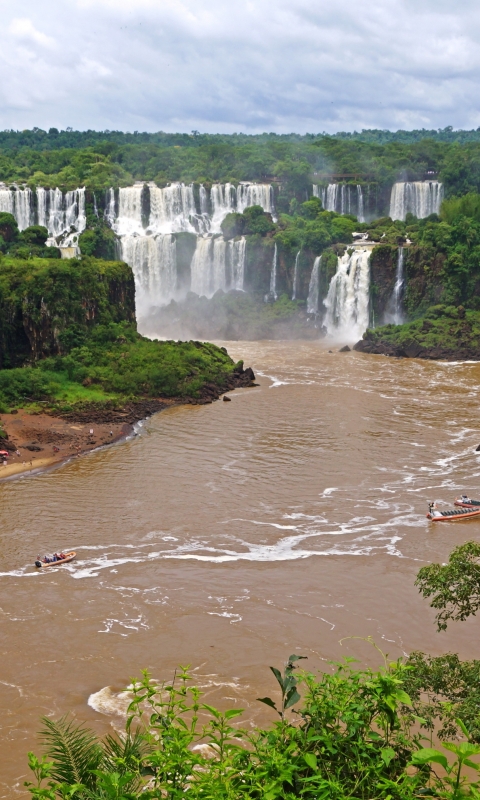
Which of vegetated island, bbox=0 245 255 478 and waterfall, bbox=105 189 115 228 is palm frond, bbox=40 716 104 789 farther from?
waterfall, bbox=105 189 115 228

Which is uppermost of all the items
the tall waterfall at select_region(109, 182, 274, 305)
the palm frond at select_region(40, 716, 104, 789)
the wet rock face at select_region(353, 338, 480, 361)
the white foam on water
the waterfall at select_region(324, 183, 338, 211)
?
the waterfall at select_region(324, 183, 338, 211)

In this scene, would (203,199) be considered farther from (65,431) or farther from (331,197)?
(65,431)

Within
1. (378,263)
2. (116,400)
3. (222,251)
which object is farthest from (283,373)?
(222,251)

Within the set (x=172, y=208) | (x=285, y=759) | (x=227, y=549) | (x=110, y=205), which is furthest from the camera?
(x=172, y=208)

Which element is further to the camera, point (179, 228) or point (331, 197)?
point (331, 197)

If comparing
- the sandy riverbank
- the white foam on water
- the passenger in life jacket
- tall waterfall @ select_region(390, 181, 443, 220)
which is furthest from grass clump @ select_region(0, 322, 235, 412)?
tall waterfall @ select_region(390, 181, 443, 220)

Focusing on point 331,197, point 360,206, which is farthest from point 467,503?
point 331,197

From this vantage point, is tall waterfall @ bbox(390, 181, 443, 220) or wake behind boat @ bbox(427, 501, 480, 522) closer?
wake behind boat @ bbox(427, 501, 480, 522)
